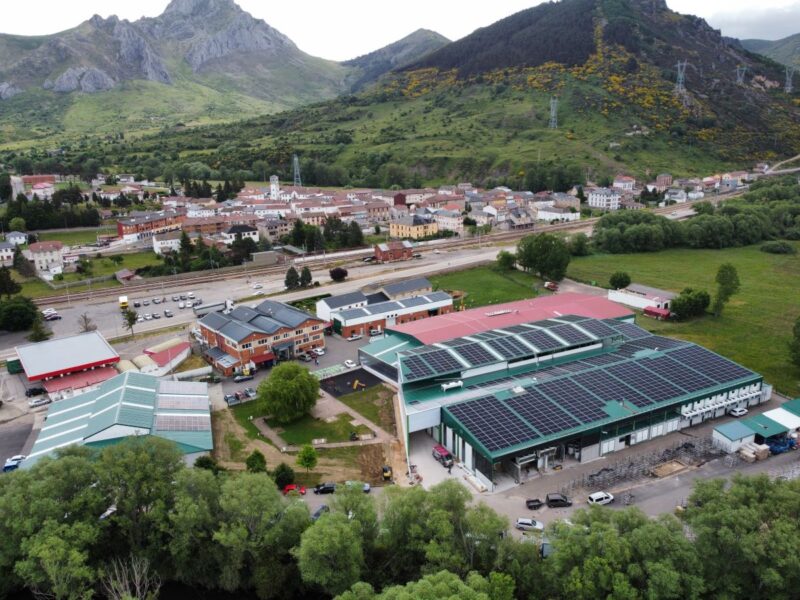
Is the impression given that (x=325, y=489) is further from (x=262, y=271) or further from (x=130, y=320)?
(x=262, y=271)

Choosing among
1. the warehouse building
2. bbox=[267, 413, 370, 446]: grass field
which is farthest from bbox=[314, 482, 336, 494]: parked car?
the warehouse building

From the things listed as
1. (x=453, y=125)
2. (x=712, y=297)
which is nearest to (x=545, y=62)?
(x=453, y=125)

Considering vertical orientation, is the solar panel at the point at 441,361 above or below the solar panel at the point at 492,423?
above

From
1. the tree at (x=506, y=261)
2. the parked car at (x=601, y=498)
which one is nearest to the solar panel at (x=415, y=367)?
the parked car at (x=601, y=498)

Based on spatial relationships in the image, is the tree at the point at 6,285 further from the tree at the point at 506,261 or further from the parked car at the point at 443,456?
the tree at the point at 506,261

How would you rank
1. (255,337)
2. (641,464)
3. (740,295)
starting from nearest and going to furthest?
(641,464) → (255,337) → (740,295)

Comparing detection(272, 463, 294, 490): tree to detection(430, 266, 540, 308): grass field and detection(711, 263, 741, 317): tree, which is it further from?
detection(711, 263, 741, 317): tree

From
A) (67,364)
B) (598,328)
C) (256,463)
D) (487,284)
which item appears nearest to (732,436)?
(598,328)
